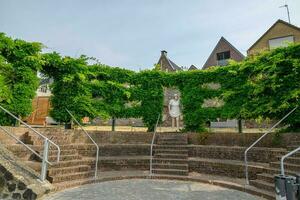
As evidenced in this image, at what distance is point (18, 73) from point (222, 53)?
2492cm

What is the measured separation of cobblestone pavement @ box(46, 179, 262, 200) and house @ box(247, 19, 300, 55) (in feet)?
71.3

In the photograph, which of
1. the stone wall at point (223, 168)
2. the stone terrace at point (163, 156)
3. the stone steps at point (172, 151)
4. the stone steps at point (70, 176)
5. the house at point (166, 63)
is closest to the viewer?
the stone steps at point (70, 176)

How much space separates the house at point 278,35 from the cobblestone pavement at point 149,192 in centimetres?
2175

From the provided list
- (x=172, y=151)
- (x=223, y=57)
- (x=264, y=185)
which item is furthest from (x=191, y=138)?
(x=223, y=57)

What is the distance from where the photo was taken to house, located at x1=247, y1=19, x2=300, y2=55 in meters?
26.0

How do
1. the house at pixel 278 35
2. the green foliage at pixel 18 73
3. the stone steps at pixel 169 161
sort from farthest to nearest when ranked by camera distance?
the house at pixel 278 35 → the stone steps at pixel 169 161 → the green foliage at pixel 18 73

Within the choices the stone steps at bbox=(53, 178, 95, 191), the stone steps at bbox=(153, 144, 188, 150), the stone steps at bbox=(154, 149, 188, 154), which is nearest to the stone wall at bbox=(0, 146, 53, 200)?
the stone steps at bbox=(53, 178, 95, 191)

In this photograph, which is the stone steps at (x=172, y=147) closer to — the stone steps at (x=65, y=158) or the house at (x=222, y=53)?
the stone steps at (x=65, y=158)

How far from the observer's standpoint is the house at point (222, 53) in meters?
29.7

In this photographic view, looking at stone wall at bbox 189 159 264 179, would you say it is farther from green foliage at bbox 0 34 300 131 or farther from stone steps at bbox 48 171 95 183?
stone steps at bbox 48 171 95 183

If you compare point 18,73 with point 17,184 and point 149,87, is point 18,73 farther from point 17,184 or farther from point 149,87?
point 149,87

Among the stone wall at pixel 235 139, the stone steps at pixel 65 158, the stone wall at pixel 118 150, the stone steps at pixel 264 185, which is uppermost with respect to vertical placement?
the stone wall at pixel 235 139

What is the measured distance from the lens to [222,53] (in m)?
30.5

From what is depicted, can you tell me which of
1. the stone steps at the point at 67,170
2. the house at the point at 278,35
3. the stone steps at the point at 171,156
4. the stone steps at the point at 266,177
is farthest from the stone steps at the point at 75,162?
the house at the point at 278,35
